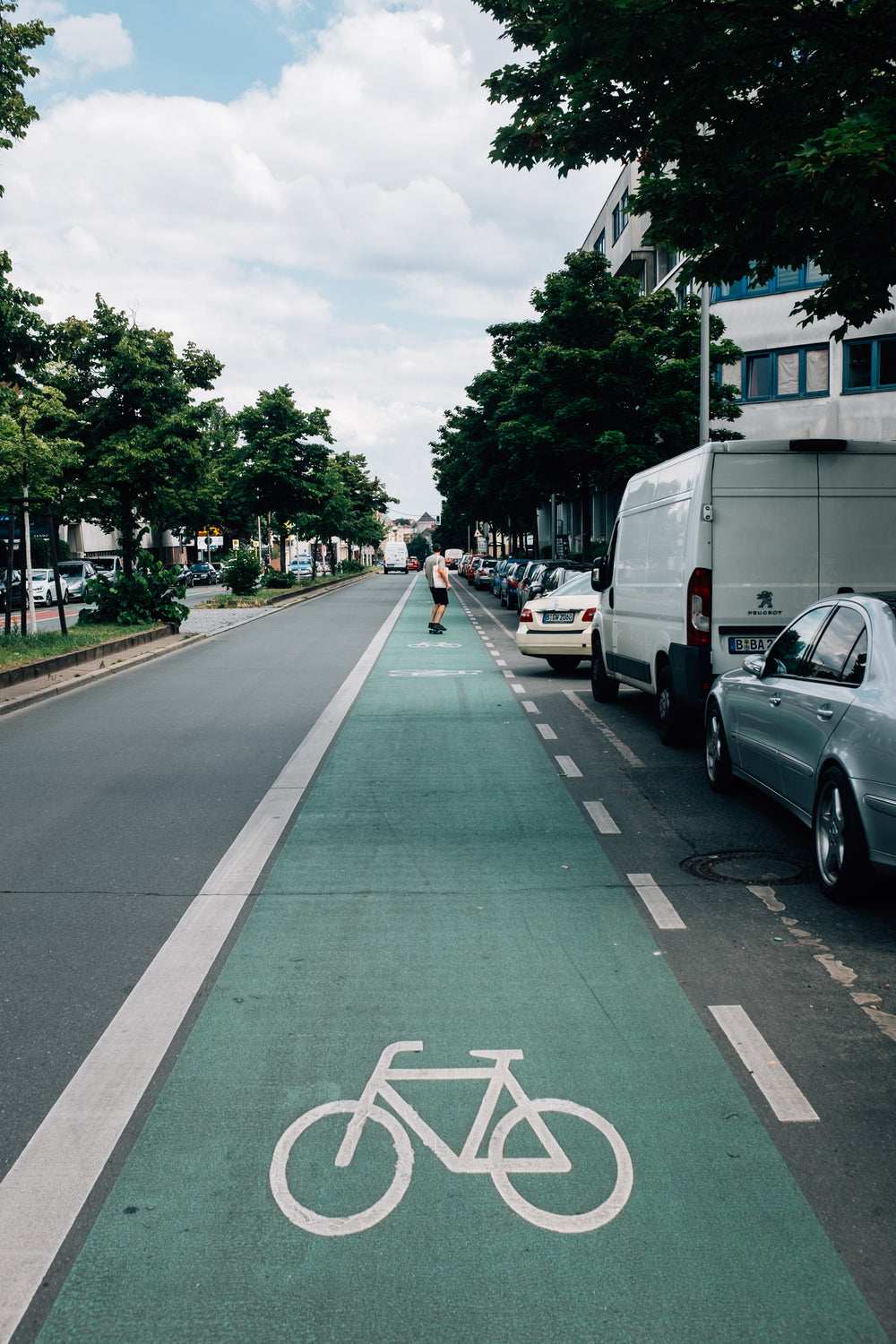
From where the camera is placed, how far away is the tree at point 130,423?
29953mm

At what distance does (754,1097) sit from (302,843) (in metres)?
3.85

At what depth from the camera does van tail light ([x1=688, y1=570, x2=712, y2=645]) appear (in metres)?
9.72

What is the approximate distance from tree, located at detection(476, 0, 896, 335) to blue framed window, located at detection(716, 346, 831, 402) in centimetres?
2613

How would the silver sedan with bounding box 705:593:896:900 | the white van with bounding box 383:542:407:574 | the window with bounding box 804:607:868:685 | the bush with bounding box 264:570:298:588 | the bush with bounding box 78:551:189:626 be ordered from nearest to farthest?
the silver sedan with bounding box 705:593:896:900 < the window with bounding box 804:607:868:685 < the bush with bounding box 78:551:189:626 < the bush with bounding box 264:570:298:588 < the white van with bounding box 383:542:407:574

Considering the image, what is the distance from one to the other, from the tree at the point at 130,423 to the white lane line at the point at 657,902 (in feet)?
82.3

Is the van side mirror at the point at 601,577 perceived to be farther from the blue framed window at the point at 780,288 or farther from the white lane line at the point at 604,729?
the blue framed window at the point at 780,288

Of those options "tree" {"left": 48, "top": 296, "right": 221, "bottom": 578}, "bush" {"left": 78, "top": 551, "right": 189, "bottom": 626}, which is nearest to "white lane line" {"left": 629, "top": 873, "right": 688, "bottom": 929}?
"bush" {"left": 78, "top": 551, "right": 189, "bottom": 626}

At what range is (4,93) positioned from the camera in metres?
18.0

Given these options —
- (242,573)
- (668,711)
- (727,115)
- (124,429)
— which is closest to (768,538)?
(668,711)

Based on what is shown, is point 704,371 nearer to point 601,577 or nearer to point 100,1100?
point 601,577

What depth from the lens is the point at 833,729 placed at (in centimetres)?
603

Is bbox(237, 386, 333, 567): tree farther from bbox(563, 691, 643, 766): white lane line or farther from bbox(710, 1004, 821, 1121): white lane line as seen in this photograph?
bbox(710, 1004, 821, 1121): white lane line

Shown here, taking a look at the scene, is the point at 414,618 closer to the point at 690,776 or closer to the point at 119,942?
the point at 690,776

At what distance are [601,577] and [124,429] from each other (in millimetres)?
20215
